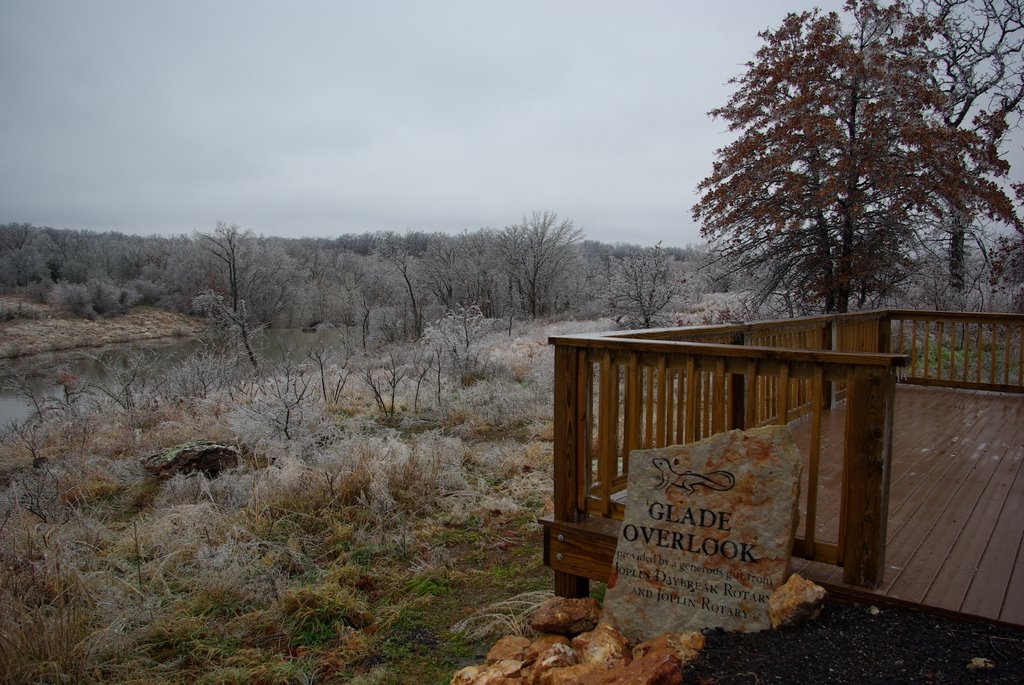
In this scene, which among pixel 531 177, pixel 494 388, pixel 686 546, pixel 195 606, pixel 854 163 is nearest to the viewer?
pixel 686 546

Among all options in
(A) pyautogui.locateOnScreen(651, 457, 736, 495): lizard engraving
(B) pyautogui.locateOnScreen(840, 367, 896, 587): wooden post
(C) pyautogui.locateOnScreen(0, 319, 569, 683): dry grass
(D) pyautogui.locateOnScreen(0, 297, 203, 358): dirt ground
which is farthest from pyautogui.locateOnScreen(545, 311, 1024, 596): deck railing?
(D) pyautogui.locateOnScreen(0, 297, 203, 358): dirt ground

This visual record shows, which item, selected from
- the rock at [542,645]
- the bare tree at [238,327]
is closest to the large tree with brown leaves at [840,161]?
the rock at [542,645]

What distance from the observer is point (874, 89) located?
32.7 ft

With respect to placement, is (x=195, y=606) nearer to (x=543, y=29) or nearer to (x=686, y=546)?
(x=686, y=546)

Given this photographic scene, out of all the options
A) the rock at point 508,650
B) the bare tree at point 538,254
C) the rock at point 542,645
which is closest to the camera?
the rock at point 542,645

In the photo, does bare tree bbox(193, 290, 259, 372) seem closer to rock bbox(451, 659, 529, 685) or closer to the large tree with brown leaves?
the large tree with brown leaves

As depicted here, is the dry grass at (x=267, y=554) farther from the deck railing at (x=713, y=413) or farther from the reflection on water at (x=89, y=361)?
the reflection on water at (x=89, y=361)

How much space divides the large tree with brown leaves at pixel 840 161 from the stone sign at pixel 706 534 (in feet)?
26.2

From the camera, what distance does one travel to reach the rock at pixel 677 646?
2.49 m

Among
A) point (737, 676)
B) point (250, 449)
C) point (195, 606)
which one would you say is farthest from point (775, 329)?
point (250, 449)

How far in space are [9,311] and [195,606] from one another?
1386 inches

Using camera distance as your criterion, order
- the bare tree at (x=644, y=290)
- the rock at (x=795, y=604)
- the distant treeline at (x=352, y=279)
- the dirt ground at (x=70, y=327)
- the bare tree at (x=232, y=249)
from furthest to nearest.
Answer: the distant treeline at (x=352, y=279), the dirt ground at (x=70, y=327), the bare tree at (x=232, y=249), the bare tree at (x=644, y=290), the rock at (x=795, y=604)

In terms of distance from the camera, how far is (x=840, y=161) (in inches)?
377

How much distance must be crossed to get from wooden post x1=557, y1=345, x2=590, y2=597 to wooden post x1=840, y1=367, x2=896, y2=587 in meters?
1.31
